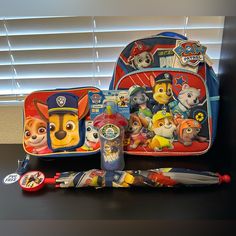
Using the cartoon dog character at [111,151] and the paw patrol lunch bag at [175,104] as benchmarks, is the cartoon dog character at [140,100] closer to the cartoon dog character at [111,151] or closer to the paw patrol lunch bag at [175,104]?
the paw patrol lunch bag at [175,104]

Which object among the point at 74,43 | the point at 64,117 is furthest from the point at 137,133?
the point at 74,43

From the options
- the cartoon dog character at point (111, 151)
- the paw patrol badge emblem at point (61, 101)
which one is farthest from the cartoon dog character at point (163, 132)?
the paw patrol badge emblem at point (61, 101)

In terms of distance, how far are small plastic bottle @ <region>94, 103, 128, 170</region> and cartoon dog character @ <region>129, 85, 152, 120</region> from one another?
0.07 meters

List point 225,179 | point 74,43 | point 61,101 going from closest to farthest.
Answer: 1. point 225,179
2. point 61,101
3. point 74,43

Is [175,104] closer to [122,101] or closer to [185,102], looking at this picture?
[185,102]

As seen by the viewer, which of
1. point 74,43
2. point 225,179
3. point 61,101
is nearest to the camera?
point 225,179

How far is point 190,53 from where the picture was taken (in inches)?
37.2

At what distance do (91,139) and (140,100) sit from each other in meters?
0.17

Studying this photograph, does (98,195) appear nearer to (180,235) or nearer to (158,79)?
(180,235)

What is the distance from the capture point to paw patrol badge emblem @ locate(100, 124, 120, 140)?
2.86ft

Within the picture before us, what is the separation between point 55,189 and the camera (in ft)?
2.76

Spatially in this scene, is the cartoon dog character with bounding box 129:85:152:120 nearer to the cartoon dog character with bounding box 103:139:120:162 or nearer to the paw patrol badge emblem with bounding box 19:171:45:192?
the cartoon dog character with bounding box 103:139:120:162

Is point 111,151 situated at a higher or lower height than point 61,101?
lower

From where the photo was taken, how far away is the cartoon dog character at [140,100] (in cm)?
95
